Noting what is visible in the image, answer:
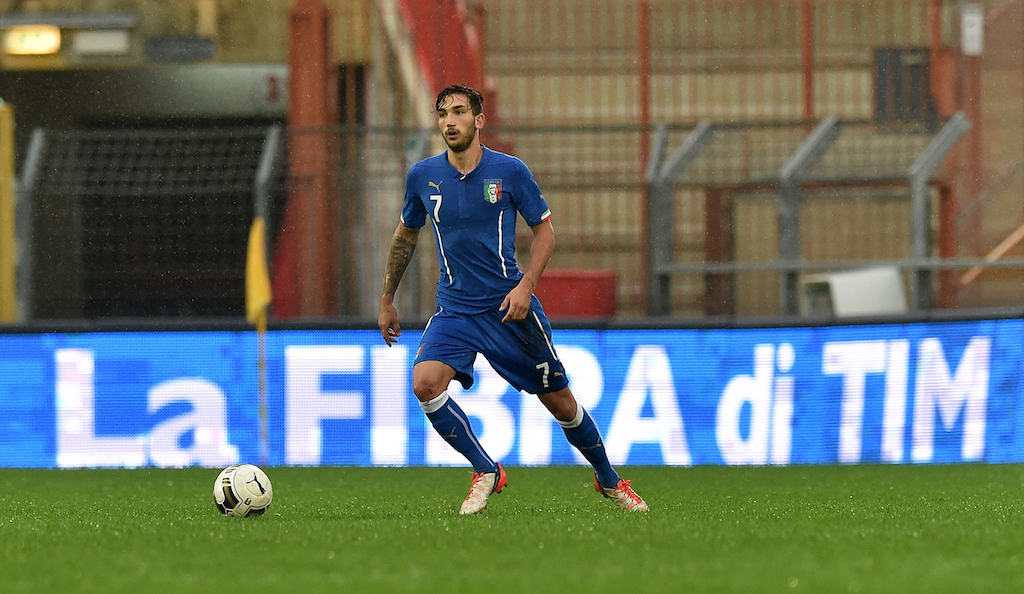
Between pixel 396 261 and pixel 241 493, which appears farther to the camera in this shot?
pixel 396 261

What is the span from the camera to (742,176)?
11.6 meters

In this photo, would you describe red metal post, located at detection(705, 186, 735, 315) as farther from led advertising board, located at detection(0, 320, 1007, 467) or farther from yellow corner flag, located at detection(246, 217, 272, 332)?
yellow corner flag, located at detection(246, 217, 272, 332)

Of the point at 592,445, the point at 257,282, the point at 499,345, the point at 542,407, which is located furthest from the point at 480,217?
the point at 257,282

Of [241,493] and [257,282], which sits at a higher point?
[257,282]

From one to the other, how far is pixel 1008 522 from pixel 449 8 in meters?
8.47

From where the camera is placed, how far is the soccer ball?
5.78 metres

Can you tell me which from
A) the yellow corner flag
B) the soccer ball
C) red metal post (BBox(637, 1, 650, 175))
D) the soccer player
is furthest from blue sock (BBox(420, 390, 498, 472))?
red metal post (BBox(637, 1, 650, 175))

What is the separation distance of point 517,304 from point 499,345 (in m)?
0.24

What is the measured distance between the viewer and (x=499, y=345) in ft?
18.9

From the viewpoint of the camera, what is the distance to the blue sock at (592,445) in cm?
593

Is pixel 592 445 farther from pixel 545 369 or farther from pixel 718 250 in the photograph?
pixel 718 250

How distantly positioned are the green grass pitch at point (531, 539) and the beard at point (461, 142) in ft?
4.76

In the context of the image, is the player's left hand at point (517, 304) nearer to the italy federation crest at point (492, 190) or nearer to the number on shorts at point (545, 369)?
the number on shorts at point (545, 369)

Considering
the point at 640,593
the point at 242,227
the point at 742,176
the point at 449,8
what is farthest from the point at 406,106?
the point at 640,593
